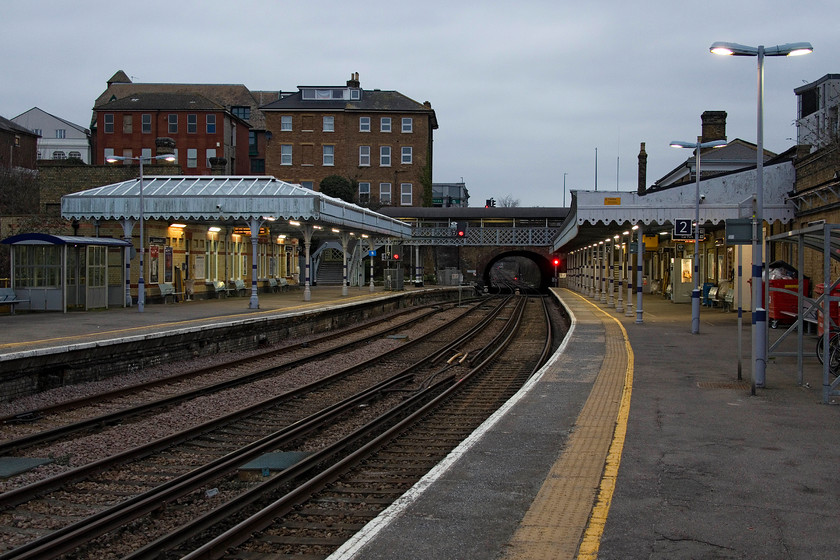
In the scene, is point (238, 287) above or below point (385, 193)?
below

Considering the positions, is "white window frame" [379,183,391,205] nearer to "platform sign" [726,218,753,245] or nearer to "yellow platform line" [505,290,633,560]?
"platform sign" [726,218,753,245]

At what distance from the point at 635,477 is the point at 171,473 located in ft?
14.8

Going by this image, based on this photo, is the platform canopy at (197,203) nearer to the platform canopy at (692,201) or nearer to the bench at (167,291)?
the bench at (167,291)

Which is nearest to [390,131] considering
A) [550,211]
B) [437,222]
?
[437,222]

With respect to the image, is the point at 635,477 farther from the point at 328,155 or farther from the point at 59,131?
the point at 59,131

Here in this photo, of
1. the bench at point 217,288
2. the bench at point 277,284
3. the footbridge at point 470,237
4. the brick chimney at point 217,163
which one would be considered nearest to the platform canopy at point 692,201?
the bench at point 217,288

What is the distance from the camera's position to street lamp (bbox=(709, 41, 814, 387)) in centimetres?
1072

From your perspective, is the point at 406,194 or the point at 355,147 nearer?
the point at 355,147

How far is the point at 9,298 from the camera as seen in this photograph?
69.1 feet

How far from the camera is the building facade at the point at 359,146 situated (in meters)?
62.6

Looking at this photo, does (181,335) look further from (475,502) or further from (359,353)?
(475,502)

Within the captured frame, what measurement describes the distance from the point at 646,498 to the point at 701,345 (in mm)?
11359

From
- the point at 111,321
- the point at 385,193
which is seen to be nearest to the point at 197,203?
the point at 111,321

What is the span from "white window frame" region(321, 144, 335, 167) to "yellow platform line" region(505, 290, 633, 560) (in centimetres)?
5471
